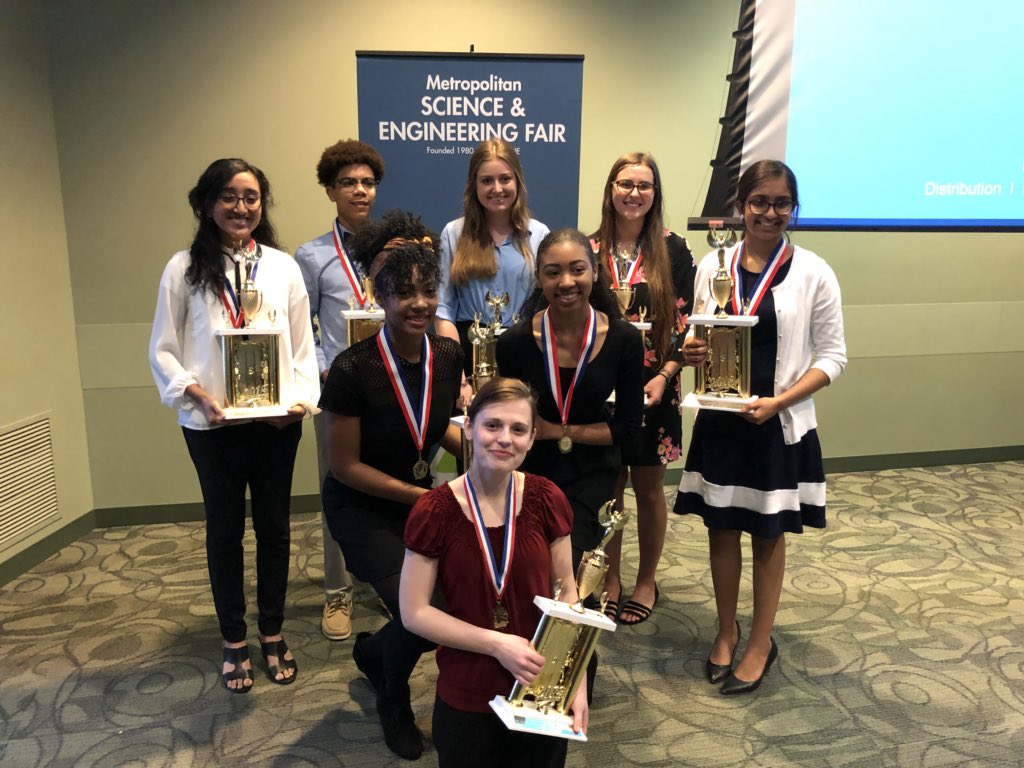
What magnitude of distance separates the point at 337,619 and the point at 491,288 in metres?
1.43

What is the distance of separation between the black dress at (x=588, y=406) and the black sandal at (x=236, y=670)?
47.9 inches

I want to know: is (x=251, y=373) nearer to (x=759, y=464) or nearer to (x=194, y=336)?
(x=194, y=336)

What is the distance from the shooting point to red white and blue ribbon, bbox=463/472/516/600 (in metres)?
1.59

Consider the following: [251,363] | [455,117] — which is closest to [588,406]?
[251,363]

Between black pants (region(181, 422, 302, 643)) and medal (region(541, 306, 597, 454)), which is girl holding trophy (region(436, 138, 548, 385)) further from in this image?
black pants (region(181, 422, 302, 643))

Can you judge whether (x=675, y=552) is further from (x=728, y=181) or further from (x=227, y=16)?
(x=227, y=16)

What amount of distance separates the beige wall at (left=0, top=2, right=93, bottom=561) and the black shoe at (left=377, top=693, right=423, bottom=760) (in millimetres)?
2250

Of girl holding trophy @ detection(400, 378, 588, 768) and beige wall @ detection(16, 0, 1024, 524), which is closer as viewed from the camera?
girl holding trophy @ detection(400, 378, 588, 768)

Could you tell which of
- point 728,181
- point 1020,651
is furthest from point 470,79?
point 1020,651

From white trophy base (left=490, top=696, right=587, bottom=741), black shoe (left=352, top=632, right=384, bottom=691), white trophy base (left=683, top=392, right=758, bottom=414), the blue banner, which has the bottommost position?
black shoe (left=352, top=632, right=384, bottom=691)

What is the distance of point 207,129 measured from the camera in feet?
12.5

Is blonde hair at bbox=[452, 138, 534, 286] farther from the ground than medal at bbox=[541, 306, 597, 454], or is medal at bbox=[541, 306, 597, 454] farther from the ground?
blonde hair at bbox=[452, 138, 534, 286]

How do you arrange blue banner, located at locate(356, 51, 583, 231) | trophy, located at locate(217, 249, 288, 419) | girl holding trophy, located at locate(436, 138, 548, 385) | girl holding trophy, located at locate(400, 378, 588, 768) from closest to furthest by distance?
girl holding trophy, located at locate(400, 378, 588, 768), trophy, located at locate(217, 249, 288, 419), girl holding trophy, located at locate(436, 138, 548, 385), blue banner, located at locate(356, 51, 583, 231)

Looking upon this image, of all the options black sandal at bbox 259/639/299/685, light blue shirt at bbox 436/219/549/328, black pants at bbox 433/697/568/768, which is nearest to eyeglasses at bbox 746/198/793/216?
light blue shirt at bbox 436/219/549/328
